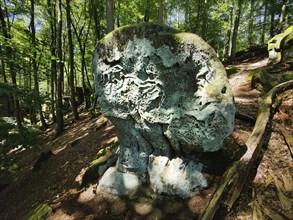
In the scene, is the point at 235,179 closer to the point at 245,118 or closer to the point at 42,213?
the point at 245,118

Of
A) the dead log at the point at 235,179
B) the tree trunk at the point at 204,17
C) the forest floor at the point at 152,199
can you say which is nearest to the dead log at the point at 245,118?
the forest floor at the point at 152,199

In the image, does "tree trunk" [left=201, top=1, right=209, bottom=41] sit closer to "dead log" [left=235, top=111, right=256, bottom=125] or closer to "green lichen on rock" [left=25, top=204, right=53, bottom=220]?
"dead log" [left=235, top=111, right=256, bottom=125]

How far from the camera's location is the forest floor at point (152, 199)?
9.31 ft

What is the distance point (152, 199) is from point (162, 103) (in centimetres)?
178

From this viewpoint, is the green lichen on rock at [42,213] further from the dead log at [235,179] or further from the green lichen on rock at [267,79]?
the green lichen on rock at [267,79]

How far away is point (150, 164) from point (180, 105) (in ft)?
4.54

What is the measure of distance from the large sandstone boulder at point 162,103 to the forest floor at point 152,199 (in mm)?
334

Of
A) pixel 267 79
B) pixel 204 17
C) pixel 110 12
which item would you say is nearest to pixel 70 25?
pixel 110 12

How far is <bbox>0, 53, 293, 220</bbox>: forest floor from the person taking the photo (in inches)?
112

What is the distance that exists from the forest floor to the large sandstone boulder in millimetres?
334

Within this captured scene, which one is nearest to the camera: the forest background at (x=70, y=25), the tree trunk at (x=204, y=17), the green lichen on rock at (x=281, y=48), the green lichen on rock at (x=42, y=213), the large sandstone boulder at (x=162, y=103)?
the large sandstone boulder at (x=162, y=103)

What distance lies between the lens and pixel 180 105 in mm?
3447

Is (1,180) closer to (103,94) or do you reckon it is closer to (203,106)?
(103,94)

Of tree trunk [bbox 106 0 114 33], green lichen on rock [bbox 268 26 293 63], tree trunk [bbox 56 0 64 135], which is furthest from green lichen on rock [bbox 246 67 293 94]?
tree trunk [bbox 56 0 64 135]
